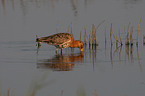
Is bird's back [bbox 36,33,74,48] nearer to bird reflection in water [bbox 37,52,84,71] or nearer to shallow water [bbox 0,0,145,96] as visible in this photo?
shallow water [bbox 0,0,145,96]

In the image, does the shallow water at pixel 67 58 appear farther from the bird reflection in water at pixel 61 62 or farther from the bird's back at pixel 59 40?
the bird's back at pixel 59 40

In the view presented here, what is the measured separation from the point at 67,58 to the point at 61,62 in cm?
77

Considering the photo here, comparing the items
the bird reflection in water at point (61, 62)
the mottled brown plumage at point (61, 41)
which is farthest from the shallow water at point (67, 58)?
the mottled brown plumage at point (61, 41)

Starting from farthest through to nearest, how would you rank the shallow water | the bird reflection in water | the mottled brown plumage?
1. the mottled brown plumage
2. the bird reflection in water
3. the shallow water

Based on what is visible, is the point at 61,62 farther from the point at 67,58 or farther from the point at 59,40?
the point at 59,40

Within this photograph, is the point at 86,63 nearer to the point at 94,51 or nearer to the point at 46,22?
the point at 94,51

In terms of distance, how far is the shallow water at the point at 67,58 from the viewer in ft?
30.6

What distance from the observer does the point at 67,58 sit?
13.4 meters

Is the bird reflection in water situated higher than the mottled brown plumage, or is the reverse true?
the mottled brown plumage

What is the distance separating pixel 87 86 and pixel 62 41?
559 cm

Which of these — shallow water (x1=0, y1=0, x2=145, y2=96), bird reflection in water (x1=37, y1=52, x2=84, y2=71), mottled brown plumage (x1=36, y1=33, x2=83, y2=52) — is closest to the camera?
shallow water (x1=0, y1=0, x2=145, y2=96)

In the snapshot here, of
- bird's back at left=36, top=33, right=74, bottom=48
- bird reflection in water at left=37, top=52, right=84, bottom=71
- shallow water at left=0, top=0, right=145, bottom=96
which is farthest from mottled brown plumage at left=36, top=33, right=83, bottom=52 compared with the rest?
bird reflection in water at left=37, top=52, right=84, bottom=71

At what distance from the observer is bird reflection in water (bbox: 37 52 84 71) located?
38.5 ft

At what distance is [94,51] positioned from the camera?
47.4 ft
